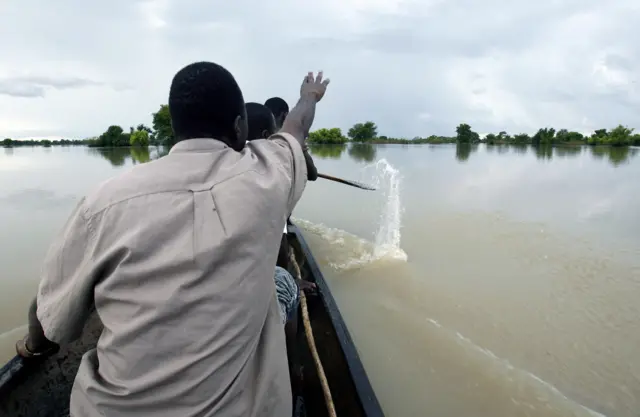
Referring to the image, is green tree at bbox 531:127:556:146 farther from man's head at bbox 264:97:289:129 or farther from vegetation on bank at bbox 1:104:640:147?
man's head at bbox 264:97:289:129

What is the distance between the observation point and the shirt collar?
104 centimetres

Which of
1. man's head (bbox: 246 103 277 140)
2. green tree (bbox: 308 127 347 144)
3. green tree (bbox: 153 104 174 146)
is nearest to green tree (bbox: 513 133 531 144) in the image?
green tree (bbox: 308 127 347 144)

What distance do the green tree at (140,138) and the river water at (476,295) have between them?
179 feet

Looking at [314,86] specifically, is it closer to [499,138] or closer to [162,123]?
[162,123]

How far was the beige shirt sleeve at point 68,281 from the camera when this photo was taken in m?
0.93

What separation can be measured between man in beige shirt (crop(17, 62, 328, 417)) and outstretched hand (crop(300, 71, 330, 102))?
61 centimetres

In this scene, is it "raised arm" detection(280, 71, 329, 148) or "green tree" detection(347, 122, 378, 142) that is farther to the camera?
"green tree" detection(347, 122, 378, 142)

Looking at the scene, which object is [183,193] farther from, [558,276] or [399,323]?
[558,276]

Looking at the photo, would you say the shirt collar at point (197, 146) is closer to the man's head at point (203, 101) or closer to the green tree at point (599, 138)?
the man's head at point (203, 101)

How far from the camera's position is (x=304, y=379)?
2.36m

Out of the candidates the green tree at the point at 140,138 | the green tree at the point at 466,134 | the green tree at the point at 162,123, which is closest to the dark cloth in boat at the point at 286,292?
the green tree at the point at 162,123

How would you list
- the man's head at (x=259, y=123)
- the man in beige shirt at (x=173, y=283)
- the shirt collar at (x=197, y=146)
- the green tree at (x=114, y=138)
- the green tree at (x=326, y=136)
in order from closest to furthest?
1. the man in beige shirt at (x=173, y=283)
2. the shirt collar at (x=197, y=146)
3. the man's head at (x=259, y=123)
4. the green tree at (x=114, y=138)
5. the green tree at (x=326, y=136)

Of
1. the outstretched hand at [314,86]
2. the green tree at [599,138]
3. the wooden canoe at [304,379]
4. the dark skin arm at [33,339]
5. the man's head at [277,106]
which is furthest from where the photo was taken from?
the green tree at [599,138]

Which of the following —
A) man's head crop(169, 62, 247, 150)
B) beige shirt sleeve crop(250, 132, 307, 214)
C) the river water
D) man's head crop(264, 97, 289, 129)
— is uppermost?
man's head crop(264, 97, 289, 129)
